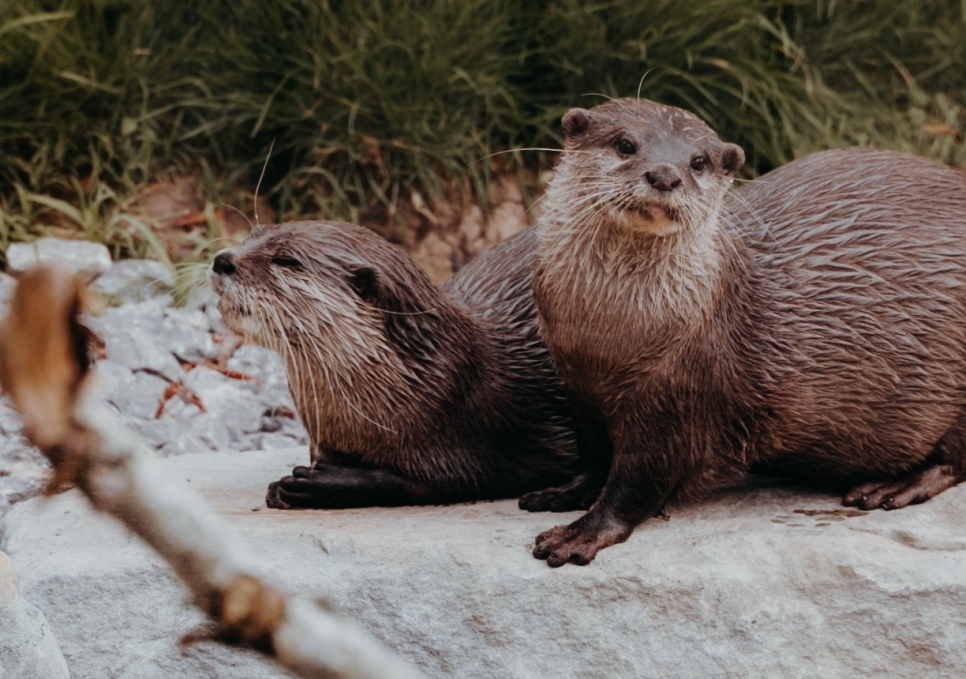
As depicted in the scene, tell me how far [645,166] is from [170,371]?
237cm

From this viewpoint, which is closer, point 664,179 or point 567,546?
point 664,179

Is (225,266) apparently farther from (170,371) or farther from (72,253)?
(72,253)

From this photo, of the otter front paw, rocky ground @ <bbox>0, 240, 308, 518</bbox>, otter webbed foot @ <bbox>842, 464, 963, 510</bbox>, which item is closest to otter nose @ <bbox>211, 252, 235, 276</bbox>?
the otter front paw

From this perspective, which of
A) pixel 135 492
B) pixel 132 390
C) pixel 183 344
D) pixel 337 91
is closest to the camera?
pixel 135 492

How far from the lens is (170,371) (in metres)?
4.09

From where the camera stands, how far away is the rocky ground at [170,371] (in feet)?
12.6

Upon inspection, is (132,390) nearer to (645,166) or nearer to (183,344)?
(183,344)

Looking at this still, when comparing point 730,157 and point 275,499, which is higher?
point 730,157

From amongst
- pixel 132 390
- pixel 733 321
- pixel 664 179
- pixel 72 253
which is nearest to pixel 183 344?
pixel 132 390

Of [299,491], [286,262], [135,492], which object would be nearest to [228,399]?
[299,491]

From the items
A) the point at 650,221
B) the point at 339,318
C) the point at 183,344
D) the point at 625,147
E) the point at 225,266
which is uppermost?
the point at 625,147

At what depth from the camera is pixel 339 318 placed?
2512 mm

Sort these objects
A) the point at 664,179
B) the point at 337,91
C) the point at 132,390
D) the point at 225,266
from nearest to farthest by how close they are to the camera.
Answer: the point at 664,179 → the point at 225,266 → the point at 132,390 → the point at 337,91

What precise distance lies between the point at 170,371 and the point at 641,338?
2.27m
